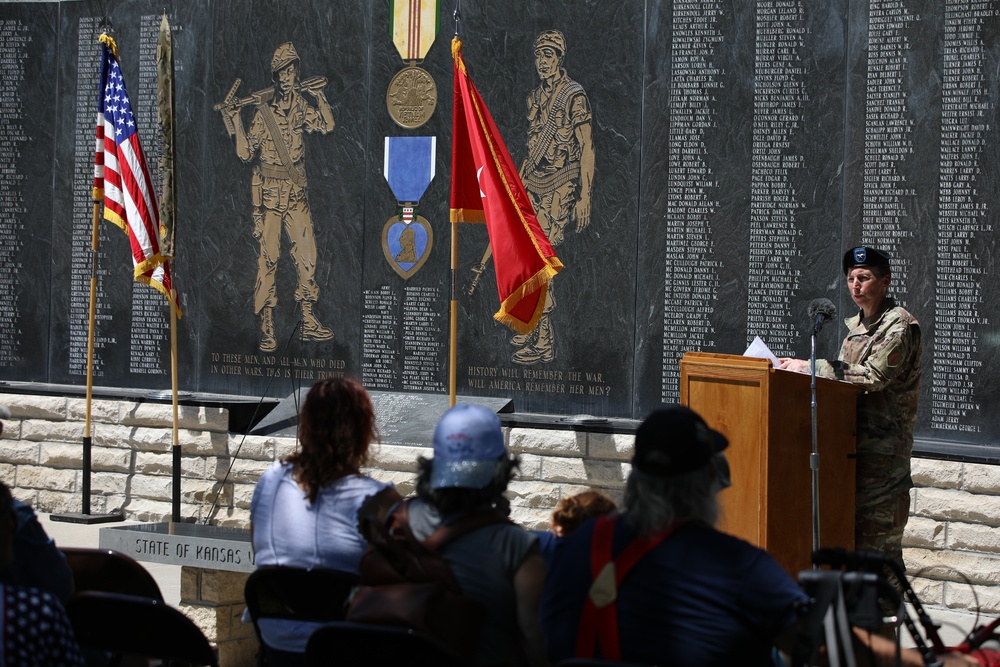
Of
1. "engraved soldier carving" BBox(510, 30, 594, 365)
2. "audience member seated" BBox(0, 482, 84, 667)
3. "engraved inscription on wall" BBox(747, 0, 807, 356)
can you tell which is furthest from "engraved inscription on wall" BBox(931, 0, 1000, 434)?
"audience member seated" BBox(0, 482, 84, 667)

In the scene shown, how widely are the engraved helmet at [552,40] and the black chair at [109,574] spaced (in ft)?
15.8

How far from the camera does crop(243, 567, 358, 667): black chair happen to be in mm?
3201

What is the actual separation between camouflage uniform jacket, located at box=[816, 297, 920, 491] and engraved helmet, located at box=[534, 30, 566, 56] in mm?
2980

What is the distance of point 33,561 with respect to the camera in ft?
10.2

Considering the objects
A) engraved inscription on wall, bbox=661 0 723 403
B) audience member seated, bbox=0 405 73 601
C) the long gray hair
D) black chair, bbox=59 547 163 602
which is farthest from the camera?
engraved inscription on wall, bbox=661 0 723 403

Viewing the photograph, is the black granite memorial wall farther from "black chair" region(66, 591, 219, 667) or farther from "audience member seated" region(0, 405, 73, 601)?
"audience member seated" region(0, 405, 73, 601)

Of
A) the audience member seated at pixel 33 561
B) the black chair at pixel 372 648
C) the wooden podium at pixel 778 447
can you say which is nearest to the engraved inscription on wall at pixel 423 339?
the wooden podium at pixel 778 447

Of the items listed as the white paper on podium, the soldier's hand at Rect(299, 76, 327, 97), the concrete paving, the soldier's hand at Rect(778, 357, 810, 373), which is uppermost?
the soldier's hand at Rect(299, 76, 327, 97)

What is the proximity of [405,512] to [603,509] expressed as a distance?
0.71 meters

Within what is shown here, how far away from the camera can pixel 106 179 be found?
773cm

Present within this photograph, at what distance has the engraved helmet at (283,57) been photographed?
8.33 metres

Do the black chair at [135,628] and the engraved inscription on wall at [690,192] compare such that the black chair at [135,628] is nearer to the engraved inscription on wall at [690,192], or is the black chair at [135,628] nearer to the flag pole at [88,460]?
the engraved inscription on wall at [690,192]

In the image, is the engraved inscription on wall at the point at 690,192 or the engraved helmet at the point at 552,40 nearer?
the engraved inscription on wall at the point at 690,192

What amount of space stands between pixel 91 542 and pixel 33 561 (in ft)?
15.3
